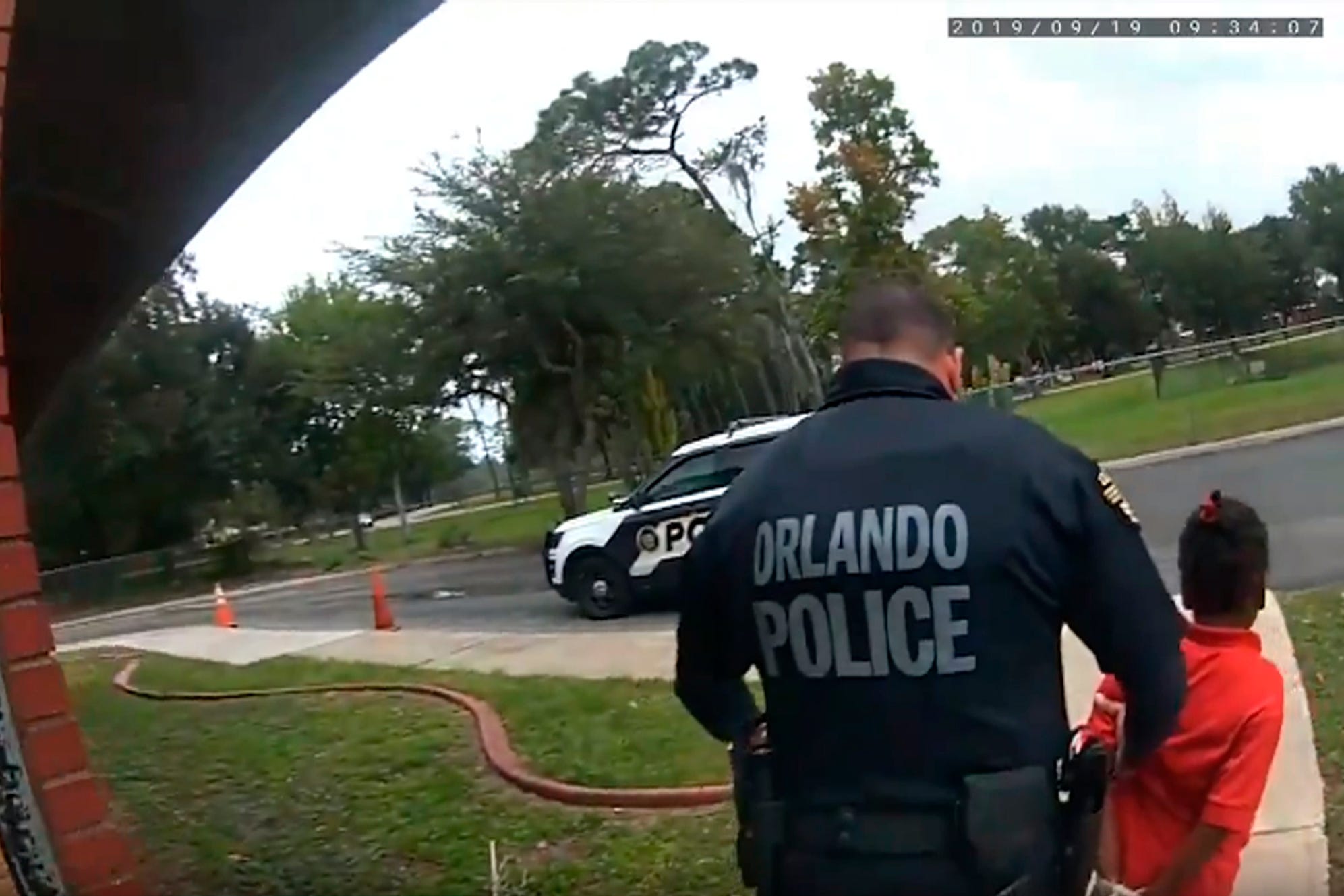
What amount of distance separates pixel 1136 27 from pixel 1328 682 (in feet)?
4.64

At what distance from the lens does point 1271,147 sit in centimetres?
277

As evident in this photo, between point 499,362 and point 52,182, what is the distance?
1237 mm

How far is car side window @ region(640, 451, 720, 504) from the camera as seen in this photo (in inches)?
107

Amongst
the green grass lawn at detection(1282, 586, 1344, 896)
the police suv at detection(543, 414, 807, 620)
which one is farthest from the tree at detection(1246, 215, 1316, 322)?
the police suv at detection(543, 414, 807, 620)

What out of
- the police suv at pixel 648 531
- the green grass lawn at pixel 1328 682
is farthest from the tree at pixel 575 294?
the green grass lawn at pixel 1328 682

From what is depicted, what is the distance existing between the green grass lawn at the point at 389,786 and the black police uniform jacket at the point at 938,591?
1.34 metres

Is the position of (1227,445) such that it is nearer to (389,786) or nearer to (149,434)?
(389,786)

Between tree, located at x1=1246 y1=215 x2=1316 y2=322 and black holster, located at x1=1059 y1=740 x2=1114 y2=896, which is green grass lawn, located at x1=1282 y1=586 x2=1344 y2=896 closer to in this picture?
tree, located at x1=1246 y1=215 x2=1316 y2=322

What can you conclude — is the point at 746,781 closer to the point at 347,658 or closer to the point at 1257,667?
the point at 1257,667

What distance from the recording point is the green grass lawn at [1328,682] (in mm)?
3066

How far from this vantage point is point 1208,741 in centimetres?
184

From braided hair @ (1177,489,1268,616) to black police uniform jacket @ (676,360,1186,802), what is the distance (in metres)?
0.16

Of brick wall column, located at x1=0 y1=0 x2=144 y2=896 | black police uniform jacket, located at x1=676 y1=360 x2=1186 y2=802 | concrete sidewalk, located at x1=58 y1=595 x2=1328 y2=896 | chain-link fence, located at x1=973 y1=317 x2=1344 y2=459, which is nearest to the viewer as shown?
black police uniform jacket, located at x1=676 y1=360 x2=1186 y2=802

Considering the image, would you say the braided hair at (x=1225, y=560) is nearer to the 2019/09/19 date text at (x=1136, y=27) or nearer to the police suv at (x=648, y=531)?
the police suv at (x=648, y=531)
